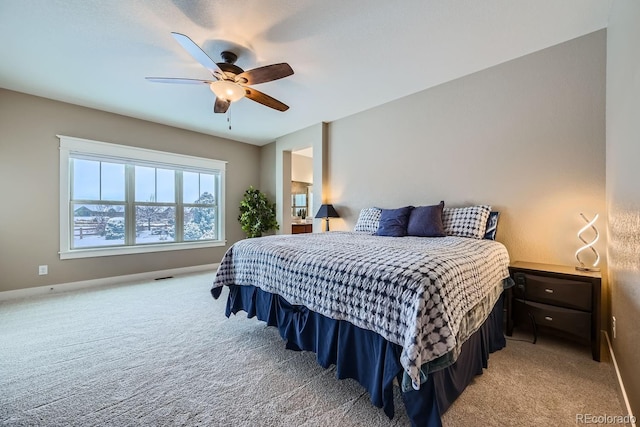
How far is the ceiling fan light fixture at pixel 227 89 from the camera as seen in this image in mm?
2469

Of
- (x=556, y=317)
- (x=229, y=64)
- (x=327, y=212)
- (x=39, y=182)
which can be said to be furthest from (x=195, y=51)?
(x=556, y=317)

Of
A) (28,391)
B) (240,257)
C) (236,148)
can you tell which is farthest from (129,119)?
(28,391)

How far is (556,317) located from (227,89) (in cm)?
337

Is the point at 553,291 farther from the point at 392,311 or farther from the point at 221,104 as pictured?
the point at 221,104

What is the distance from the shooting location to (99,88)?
3289mm

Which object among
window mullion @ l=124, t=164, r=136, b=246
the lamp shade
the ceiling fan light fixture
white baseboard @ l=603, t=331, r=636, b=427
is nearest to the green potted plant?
the lamp shade

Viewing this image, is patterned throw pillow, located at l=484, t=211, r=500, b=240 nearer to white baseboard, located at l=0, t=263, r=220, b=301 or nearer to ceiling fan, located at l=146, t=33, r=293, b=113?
ceiling fan, located at l=146, t=33, r=293, b=113

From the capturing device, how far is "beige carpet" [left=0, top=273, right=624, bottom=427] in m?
1.41

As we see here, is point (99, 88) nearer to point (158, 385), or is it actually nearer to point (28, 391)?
point (28, 391)

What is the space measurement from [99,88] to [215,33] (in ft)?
6.78

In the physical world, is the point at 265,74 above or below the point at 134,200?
above

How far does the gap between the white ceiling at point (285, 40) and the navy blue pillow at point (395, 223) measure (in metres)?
1.55

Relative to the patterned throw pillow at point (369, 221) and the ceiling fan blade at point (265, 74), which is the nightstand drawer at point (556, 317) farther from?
the ceiling fan blade at point (265, 74)

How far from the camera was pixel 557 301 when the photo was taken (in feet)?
6.89
